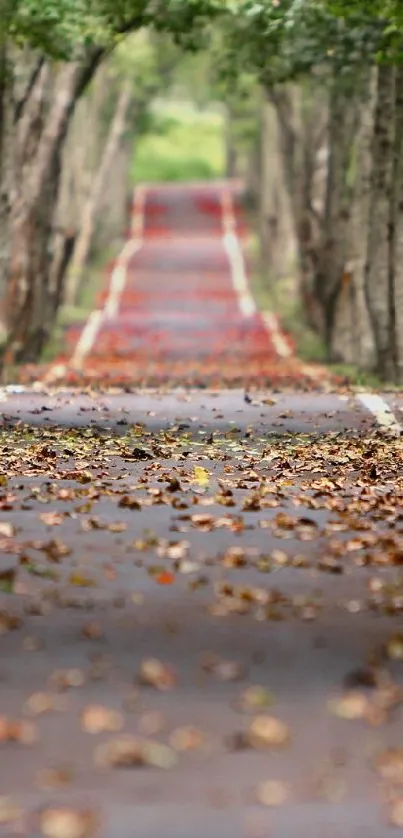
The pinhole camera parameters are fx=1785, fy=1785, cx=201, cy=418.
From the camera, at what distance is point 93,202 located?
5153 centimetres

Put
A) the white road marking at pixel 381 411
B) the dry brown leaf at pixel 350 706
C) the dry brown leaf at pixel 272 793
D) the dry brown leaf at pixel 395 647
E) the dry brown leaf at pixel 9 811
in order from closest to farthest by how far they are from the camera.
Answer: the dry brown leaf at pixel 9 811
the dry brown leaf at pixel 272 793
the dry brown leaf at pixel 350 706
the dry brown leaf at pixel 395 647
the white road marking at pixel 381 411

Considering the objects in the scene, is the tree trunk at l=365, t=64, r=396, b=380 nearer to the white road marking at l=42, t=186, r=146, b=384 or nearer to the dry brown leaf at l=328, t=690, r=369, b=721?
the white road marking at l=42, t=186, r=146, b=384

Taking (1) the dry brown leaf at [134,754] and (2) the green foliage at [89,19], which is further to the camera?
(2) the green foliage at [89,19]

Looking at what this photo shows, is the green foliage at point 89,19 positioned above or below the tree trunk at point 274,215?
above

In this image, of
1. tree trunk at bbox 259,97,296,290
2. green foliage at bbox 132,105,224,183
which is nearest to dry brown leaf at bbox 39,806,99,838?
tree trunk at bbox 259,97,296,290

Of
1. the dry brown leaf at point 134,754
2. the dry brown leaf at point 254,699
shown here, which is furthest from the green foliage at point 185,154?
the dry brown leaf at point 134,754

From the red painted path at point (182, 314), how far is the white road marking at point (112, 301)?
4cm

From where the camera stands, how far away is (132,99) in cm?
5994

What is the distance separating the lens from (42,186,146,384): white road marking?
35969 millimetres

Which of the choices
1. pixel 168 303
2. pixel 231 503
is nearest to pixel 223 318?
pixel 168 303

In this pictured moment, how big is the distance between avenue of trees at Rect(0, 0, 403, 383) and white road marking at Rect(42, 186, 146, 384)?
1.27m

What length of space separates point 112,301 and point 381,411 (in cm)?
3368

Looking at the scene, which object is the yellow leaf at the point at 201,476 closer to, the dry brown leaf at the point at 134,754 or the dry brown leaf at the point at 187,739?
the dry brown leaf at the point at 187,739

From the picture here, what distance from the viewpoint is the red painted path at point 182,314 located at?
35.4 meters
